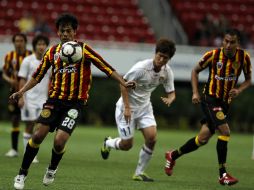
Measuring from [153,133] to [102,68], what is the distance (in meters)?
1.86

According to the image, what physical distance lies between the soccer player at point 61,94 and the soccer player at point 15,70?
14.4 ft

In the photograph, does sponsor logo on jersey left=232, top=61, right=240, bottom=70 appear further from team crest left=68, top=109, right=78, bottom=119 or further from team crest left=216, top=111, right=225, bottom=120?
team crest left=68, top=109, right=78, bottom=119

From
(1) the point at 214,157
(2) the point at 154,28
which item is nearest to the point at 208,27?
(2) the point at 154,28

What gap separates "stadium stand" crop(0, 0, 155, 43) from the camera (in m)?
25.6

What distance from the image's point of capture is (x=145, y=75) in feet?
32.3

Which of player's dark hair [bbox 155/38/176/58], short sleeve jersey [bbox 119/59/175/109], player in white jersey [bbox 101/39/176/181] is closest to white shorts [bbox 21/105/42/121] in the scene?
player in white jersey [bbox 101/39/176/181]

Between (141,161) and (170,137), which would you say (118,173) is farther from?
(170,137)

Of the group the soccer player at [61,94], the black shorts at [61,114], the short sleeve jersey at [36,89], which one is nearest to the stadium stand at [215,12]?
the short sleeve jersey at [36,89]

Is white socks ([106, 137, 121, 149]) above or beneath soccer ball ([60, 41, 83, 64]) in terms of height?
beneath

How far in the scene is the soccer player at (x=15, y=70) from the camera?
41.5 ft

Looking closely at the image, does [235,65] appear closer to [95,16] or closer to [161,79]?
[161,79]

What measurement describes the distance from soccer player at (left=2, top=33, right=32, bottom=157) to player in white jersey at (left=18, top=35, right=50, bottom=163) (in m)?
0.42

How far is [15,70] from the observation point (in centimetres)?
1297

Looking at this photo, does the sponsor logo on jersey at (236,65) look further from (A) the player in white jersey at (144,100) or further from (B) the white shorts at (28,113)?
(B) the white shorts at (28,113)
